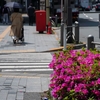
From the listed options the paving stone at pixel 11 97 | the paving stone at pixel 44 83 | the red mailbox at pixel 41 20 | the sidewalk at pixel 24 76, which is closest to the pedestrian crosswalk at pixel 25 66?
the sidewalk at pixel 24 76

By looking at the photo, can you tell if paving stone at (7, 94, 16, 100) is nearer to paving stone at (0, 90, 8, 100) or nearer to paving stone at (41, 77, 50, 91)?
paving stone at (0, 90, 8, 100)

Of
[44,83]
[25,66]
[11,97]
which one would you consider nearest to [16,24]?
[25,66]

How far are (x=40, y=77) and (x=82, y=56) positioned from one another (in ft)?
14.2

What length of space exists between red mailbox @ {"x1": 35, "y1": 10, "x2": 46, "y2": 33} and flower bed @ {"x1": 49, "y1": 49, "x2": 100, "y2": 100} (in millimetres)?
18687

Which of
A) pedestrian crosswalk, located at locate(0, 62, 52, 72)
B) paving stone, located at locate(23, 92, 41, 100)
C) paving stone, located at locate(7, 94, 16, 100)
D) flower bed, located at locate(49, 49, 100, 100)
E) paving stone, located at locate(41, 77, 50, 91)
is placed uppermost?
flower bed, located at locate(49, 49, 100, 100)

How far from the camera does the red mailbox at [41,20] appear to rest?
82.8 ft

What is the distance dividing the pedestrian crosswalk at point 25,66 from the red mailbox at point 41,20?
1135cm

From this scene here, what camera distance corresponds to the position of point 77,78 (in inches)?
236

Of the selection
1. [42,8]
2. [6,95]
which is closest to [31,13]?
[42,8]

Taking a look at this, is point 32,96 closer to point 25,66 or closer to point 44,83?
point 44,83

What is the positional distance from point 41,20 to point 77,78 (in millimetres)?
19557

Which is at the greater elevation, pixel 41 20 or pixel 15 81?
pixel 15 81

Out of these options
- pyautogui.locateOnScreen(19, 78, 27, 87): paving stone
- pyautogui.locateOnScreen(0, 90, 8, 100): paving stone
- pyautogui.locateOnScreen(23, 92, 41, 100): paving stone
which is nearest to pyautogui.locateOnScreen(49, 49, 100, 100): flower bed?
pyautogui.locateOnScreen(23, 92, 41, 100): paving stone

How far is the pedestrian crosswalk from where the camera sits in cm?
1262
